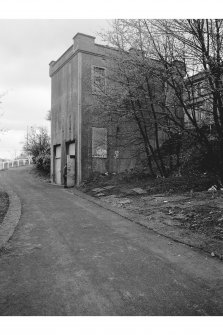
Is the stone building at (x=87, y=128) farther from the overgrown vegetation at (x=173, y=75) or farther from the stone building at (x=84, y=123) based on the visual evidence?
the overgrown vegetation at (x=173, y=75)

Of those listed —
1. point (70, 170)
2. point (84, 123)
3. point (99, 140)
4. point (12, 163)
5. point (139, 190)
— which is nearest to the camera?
point (139, 190)

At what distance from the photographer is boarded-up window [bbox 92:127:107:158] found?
17.0 metres

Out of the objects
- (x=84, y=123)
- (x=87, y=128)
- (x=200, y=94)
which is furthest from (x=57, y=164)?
(x=200, y=94)

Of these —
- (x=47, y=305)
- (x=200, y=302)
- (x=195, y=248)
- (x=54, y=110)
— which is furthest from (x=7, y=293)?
(x=54, y=110)

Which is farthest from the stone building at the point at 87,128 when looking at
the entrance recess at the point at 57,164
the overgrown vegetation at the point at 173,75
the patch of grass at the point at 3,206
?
the patch of grass at the point at 3,206

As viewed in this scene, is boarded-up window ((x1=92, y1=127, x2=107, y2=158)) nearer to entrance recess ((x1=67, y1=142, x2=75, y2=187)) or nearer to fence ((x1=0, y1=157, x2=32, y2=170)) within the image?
entrance recess ((x1=67, y1=142, x2=75, y2=187))

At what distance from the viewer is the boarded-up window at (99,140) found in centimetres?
1698

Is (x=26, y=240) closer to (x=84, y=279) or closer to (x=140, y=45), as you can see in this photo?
(x=84, y=279)

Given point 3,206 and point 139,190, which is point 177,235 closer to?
point 139,190

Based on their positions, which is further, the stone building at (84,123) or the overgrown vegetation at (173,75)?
the stone building at (84,123)

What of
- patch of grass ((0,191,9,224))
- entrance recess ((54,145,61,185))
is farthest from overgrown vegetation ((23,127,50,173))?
patch of grass ((0,191,9,224))

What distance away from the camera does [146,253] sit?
5219 millimetres

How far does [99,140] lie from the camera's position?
17.0 meters

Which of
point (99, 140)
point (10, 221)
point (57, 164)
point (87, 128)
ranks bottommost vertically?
point (10, 221)
